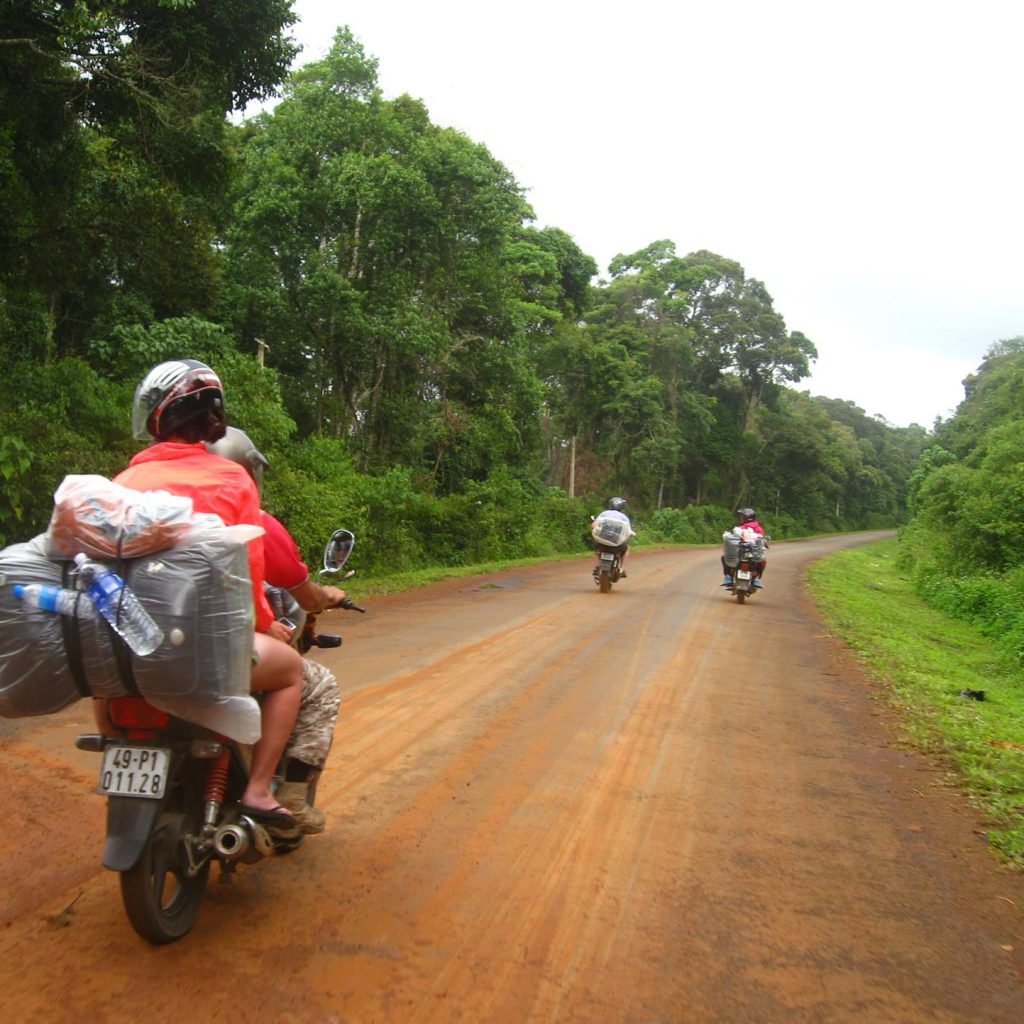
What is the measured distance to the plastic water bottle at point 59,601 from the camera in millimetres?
2461

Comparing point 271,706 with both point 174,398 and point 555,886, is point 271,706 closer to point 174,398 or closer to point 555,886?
point 174,398

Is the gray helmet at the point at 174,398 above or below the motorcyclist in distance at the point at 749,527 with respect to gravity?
above

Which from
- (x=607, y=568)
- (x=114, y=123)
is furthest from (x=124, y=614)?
(x=607, y=568)

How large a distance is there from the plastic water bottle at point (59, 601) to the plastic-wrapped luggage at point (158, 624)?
0.04 ft

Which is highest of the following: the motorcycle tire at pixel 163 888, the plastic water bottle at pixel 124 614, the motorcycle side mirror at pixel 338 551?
the motorcycle side mirror at pixel 338 551

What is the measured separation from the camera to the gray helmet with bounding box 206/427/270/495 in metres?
3.28

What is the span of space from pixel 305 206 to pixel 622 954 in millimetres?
16784

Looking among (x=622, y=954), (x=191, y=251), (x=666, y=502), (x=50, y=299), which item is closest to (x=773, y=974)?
(x=622, y=954)

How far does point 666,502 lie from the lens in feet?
158

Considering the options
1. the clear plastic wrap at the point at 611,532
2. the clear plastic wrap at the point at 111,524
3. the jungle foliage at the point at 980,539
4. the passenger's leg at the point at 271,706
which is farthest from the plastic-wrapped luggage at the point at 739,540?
the clear plastic wrap at the point at 111,524

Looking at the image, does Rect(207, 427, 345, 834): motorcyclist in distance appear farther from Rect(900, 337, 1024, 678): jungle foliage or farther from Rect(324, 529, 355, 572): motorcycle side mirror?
Rect(900, 337, 1024, 678): jungle foliage

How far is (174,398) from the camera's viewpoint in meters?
3.01

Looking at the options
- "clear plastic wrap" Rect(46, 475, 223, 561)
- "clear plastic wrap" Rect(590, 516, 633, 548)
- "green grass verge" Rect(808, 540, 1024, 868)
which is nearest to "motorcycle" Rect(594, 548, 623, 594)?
"clear plastic wrap" Rect(590, 516, 633, 548)

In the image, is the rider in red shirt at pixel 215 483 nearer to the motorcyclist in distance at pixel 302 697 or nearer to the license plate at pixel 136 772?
the motorcyclist in distance at pixel 302 697
